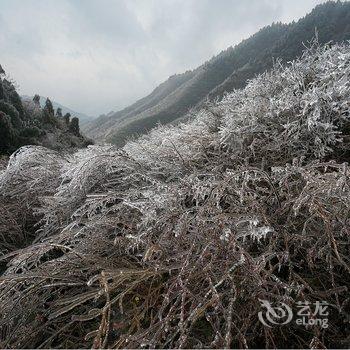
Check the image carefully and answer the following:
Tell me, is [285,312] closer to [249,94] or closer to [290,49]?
[249,94]

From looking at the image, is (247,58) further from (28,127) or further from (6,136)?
(6,136)

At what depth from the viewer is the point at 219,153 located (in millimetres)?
4285

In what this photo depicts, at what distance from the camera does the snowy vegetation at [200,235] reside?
202cm

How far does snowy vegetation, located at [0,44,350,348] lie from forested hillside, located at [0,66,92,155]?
5.62 m

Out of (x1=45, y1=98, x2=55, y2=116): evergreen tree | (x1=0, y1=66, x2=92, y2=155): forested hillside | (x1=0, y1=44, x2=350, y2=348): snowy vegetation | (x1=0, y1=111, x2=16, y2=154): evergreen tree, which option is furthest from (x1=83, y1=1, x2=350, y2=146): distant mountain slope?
(x1=0, y1=44, x2=350, y2=348): snowy vegetation

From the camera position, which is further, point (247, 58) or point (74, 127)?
point (247, 58)

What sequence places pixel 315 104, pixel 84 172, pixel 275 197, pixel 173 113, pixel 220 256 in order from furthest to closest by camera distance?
pixel 173 113
pixel 84 172
pixel 315 104
pixel 275 197
pixel 220 256

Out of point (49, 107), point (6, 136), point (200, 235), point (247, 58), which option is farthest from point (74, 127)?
point (247, 58)

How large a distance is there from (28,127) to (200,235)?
11678 mm

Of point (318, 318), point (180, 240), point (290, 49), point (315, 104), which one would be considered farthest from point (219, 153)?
point (290, 49)

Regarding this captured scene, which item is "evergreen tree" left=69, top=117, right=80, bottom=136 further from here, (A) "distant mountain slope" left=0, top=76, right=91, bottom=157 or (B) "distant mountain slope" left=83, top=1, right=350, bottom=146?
(B) "distant mountain slope" left=83, top=1, right=350, bottom=146

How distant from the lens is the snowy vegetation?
202 centimetres

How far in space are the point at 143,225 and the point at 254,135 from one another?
2.02 metres

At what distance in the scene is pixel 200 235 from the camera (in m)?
2.37
